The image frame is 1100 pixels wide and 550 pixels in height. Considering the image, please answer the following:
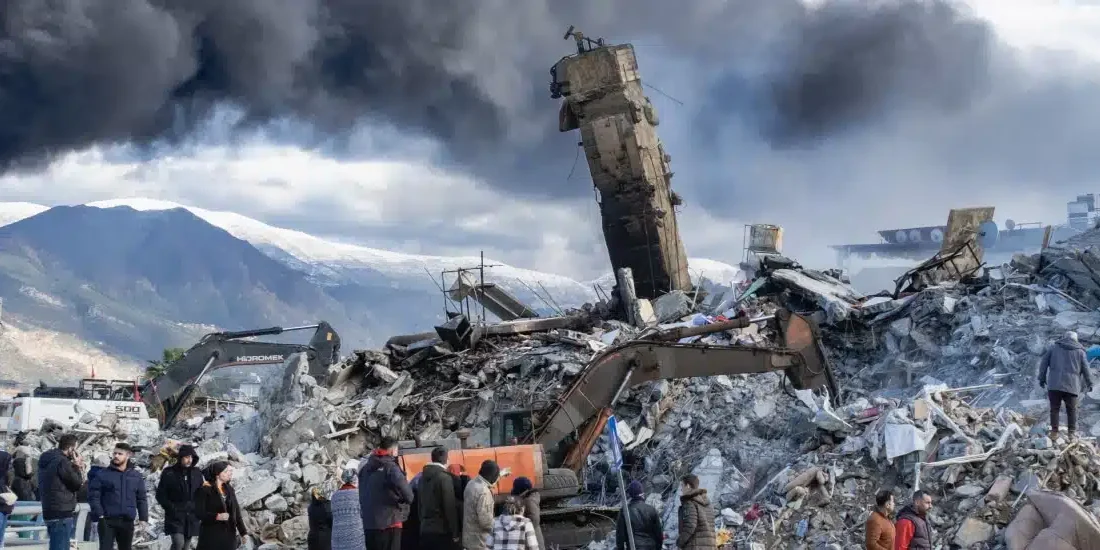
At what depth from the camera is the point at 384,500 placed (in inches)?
331

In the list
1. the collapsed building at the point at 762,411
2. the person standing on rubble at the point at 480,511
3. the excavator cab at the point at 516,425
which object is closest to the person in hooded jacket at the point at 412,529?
the person standing on rubble at the point at 480,511

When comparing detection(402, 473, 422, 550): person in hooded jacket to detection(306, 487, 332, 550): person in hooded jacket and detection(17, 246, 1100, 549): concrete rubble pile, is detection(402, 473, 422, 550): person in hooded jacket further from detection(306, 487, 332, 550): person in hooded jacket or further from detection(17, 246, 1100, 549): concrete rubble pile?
detection(17, 246, 1100, 549): concrete rubble pile

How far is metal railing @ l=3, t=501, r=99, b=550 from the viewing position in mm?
9148

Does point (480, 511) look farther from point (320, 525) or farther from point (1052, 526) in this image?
point (1052, 526)

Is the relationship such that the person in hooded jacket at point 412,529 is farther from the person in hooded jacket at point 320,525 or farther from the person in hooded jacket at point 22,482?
the person in hooded jacket at point 22,482

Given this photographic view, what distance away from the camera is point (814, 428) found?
543 inches

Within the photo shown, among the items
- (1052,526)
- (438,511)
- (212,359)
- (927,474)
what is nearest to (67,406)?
(212,359)

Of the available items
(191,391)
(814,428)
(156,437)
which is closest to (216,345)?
(191,391)

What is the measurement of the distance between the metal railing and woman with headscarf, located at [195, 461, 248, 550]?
156 cm

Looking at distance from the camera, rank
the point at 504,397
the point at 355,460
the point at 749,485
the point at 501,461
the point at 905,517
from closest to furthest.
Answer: the point at 905,517
the point at 501,461
the point at 749,485
the point at 355,460
the point at 504,397

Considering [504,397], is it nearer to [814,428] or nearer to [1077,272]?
[814,428]

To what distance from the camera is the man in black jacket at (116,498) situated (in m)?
9.05

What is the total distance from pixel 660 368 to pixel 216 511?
694cm

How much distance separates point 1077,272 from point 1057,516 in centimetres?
1067
